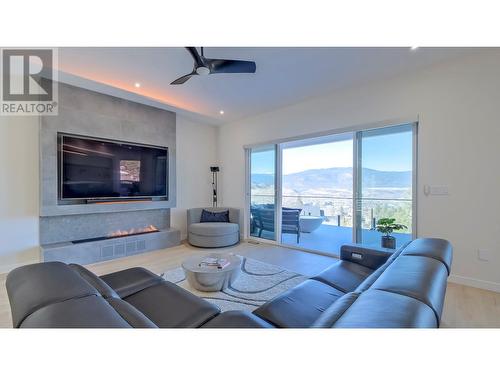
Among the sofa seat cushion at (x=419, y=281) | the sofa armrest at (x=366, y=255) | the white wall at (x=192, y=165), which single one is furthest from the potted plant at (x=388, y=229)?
the white wall at (x=192, y=165)

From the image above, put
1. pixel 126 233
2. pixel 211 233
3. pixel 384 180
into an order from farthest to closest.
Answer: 1. pixel 211 233
2. pixel 126 233
3. pixel 384 180

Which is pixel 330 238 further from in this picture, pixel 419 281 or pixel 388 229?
pixel 419 281

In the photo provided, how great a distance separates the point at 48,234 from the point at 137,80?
2.62 m

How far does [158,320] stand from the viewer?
130 centimetres

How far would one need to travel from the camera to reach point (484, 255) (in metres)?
2.61

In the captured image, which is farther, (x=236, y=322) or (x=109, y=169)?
(x=109, y=169)

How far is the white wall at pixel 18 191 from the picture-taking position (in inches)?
119

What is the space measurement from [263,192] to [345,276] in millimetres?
3102

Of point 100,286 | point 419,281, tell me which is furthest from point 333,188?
point 100,286

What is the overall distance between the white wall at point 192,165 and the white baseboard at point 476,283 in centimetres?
455

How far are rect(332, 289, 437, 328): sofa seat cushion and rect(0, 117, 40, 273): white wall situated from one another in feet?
13.7

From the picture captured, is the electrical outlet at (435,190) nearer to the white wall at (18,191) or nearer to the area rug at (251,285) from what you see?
the area rug at (251,285)
